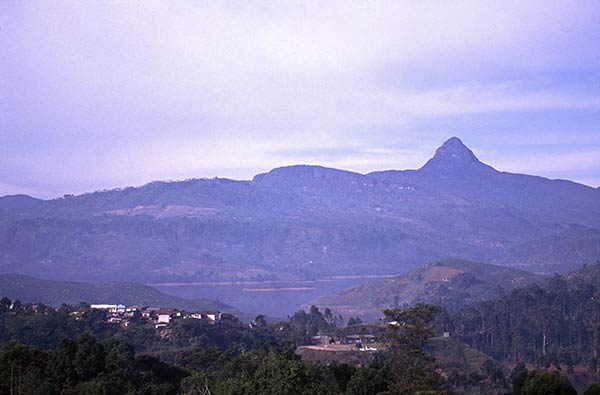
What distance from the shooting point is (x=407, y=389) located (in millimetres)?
26969

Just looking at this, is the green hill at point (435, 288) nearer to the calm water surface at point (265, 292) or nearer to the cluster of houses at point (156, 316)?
the calm water surface at point (265, 292)

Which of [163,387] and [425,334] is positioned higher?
[425,334]

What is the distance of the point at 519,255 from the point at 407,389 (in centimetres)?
15506

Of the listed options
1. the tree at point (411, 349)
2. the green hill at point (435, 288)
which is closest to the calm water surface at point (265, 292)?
the green hill at point (435, 288)

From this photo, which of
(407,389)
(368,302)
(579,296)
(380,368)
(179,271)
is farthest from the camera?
(179,271)

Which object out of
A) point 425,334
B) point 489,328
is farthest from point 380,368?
point 489,328

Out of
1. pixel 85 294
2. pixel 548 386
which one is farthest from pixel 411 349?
pixel 85 294

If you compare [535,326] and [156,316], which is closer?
[156,316]

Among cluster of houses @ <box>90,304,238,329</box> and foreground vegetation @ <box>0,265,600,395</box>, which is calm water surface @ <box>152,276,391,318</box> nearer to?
foreground vegetation @ <box>0,265,600,395</box>

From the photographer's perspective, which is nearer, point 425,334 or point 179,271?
point 425,334

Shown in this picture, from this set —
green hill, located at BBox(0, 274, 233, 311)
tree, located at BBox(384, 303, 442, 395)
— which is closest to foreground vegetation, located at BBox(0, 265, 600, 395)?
tree, located at BBox(384, 303, 442, 395)

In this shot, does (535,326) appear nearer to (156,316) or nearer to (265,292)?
(156,316)

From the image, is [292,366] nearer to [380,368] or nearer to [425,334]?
[425,334]

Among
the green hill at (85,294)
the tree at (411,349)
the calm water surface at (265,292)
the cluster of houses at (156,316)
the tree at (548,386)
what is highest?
the tree at (411,349)
